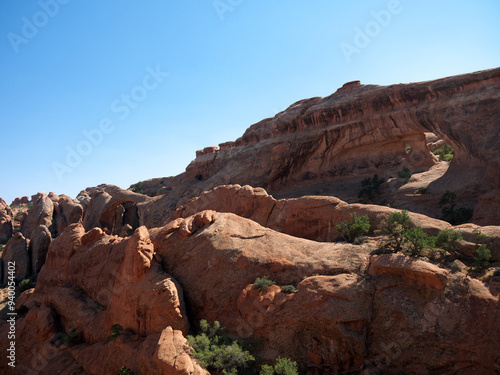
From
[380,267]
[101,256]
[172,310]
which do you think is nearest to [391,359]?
[380,267]

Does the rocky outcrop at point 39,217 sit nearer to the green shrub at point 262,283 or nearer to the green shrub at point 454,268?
the green shrub at point 262,283

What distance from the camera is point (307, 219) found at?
2142 cm

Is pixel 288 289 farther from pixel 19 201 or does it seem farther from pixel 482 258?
pixel 19 201

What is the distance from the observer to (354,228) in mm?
17594

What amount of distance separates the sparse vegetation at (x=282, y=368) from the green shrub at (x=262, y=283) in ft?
10.4

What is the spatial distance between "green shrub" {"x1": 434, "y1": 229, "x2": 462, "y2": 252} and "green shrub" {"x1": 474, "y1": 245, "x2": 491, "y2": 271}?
42.0 inches

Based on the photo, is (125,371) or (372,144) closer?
(125,371)

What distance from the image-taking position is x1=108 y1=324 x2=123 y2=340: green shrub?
49.9 ft

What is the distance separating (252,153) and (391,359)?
3798 centimetres

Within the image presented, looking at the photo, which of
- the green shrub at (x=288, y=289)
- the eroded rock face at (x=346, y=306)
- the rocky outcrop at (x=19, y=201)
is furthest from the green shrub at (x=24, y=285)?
the rocky outcrop at (x=19, y=201)

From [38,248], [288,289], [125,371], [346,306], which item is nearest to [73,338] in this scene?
[125,371]

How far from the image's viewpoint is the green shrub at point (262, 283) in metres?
14.1

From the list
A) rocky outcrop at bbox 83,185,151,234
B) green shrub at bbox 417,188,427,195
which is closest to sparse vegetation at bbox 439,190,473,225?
green shrub at bbox 417,188,427,195

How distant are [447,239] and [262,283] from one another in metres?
8.39
